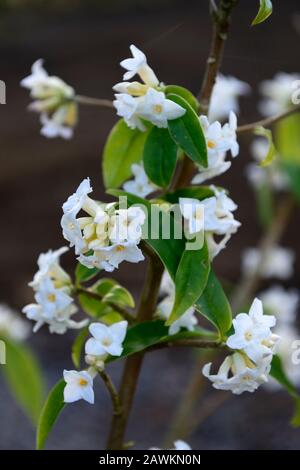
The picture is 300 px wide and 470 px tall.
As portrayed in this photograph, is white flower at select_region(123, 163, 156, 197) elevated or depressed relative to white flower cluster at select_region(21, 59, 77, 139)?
depressed

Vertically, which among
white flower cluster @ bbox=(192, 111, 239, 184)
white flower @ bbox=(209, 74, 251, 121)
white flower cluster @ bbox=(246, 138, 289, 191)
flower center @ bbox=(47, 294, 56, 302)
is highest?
white flower cluster @ bbox=(246, 138, 289, 191)

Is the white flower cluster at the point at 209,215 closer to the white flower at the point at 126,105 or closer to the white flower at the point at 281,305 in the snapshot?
the white flower at the point at 126,105

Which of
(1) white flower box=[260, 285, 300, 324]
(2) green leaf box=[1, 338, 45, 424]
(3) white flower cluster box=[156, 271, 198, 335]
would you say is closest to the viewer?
(3) white flower cluster box=[156, 271, 198, 335]

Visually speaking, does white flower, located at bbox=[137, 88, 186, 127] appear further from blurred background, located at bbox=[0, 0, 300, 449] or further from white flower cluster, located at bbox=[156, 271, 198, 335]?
blurred background, located at bbox=[0, 0, 300, 449]

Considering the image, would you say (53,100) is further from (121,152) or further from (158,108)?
(158,108)

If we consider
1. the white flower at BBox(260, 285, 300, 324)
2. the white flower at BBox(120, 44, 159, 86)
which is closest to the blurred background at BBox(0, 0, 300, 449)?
the white flower at BBox(260, 285, 300, 324)
